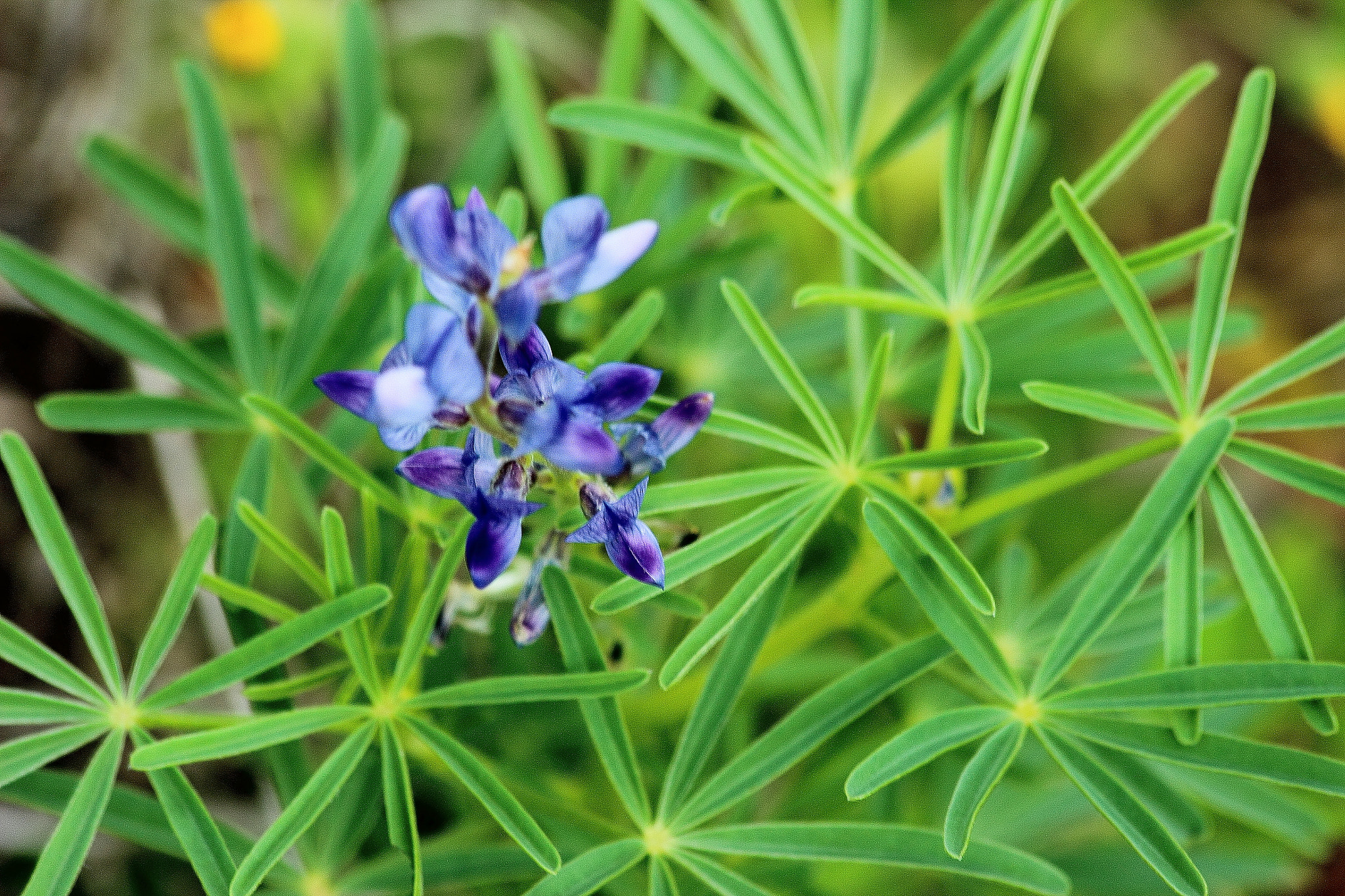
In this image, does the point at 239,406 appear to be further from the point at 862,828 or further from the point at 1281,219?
the point at 1281,219

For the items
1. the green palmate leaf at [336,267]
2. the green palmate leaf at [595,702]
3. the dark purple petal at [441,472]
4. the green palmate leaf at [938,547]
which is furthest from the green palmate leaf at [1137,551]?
the green palmate leaf at [336,267]

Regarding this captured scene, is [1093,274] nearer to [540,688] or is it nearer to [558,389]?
[558,389]

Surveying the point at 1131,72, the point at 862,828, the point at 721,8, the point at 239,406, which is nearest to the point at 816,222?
the point at 721,8

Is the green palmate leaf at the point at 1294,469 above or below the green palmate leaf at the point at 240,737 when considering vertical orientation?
above

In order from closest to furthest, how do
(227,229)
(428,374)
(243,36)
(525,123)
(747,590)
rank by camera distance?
1. (428,374)
2. (747,590)
3. (227,229)
4. (525,123)
5. (243,36)

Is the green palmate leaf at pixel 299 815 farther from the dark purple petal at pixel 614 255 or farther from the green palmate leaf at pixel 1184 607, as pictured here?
the green palmate leaf at pixel 1184 607

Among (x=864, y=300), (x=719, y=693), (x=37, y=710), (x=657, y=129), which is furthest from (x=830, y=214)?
(x=37, y=710)
